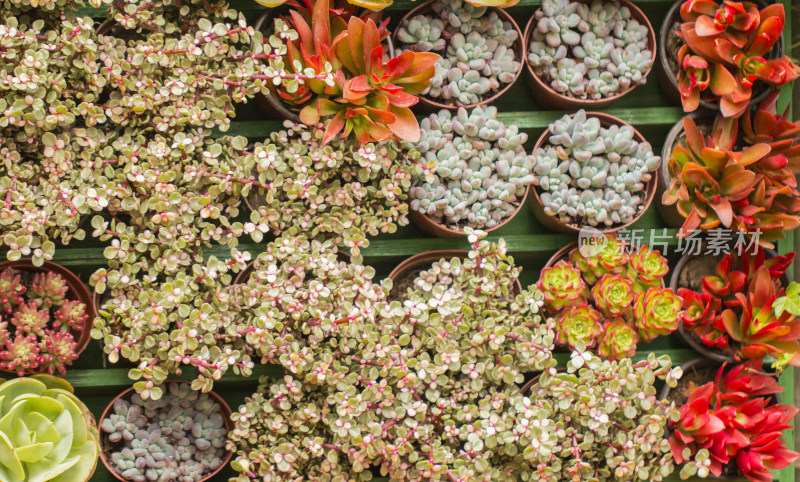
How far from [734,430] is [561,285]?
64cm

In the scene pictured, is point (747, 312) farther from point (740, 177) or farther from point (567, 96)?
point (567, 96)

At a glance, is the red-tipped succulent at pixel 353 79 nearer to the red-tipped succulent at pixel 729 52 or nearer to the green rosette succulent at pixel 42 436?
the red-tipped succulent at pixel 729 52

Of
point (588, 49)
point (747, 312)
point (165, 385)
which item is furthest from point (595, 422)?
point (165, 385)

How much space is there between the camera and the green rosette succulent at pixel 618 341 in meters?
1.74

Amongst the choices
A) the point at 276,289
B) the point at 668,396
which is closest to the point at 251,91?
the point at 276,289

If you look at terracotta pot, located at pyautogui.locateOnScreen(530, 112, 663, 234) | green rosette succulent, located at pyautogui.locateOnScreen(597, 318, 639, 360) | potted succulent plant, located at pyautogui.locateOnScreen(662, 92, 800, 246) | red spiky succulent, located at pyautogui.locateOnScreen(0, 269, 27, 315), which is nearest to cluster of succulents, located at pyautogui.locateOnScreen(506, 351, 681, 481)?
green rosette succulent, located at pyautogui.locateOnScreen(597, 318, 639, 360)

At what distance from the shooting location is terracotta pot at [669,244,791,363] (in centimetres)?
187

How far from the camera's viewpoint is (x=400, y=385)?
158 cm

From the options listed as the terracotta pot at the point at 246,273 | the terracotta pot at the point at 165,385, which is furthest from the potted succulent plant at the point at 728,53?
the terracotta pot at the point at 165,385

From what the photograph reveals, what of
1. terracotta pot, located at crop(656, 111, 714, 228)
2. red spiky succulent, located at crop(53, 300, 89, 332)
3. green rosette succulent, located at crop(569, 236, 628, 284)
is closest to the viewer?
red spiky succulent, located at crop(53, 300, 89, 332)

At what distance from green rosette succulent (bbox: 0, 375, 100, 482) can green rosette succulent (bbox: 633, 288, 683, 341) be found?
147cm

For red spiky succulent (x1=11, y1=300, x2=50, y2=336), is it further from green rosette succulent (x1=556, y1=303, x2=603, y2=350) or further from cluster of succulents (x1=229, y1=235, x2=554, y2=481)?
green rosette succulent (x1=556, y1=303, x2=603, y2=350)

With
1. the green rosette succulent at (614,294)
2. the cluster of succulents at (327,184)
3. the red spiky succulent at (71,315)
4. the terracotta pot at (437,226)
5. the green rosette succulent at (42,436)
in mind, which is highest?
the cluster of succulents at (327,184)

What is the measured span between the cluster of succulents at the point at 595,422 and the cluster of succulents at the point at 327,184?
23.8 inches
